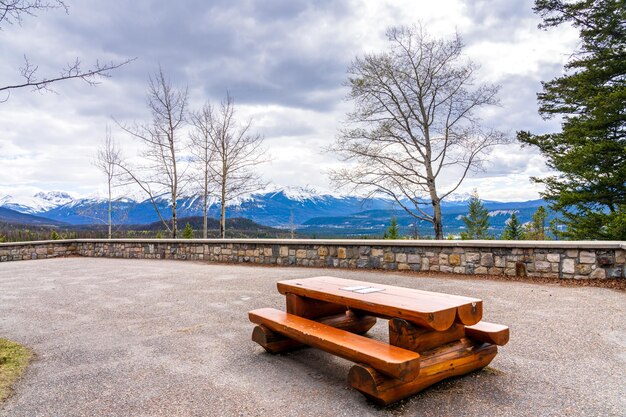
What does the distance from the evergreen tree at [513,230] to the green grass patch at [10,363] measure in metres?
42.8

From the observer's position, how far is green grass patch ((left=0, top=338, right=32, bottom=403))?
10.2 ft

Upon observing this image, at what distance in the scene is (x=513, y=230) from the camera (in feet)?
140

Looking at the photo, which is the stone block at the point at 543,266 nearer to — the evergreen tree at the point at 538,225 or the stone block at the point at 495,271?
the stone block at the point at 495,271

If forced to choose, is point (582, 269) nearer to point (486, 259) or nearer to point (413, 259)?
point (486, 259)

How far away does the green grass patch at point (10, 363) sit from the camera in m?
3.10

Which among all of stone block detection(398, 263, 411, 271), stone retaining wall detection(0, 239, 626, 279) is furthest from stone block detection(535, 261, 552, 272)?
stone block detection(398, 263, 411, 271)

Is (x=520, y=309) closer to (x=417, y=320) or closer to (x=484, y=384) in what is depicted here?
(x=484, y=384)

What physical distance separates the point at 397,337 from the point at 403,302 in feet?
0.88

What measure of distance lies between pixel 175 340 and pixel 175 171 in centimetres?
1507

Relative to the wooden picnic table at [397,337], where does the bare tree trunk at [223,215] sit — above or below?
above

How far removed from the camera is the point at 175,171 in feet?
59.6

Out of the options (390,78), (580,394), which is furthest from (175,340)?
(390,78)

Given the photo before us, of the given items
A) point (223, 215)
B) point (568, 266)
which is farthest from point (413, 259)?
point (223, 215)

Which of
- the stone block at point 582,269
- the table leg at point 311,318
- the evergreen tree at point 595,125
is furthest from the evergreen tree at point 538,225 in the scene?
the table leg at point 311,318
